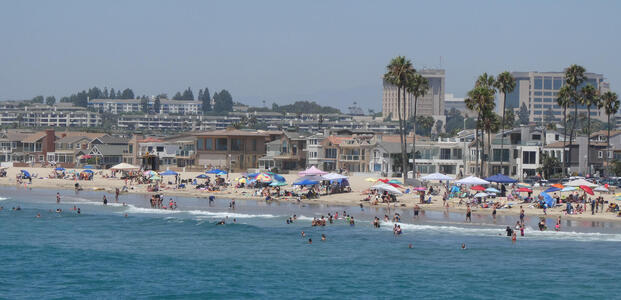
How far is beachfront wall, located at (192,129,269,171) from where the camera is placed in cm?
10675

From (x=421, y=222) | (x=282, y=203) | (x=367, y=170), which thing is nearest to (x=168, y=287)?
(x=421, y=222)

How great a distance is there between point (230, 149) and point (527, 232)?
60527mm

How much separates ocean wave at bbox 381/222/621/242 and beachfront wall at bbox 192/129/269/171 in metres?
53.7

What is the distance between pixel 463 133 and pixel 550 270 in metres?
63.0

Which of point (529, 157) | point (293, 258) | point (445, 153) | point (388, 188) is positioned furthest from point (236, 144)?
point (293, 258)

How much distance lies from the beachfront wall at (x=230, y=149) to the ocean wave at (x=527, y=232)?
5367 centimetres

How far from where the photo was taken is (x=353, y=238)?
5044cm

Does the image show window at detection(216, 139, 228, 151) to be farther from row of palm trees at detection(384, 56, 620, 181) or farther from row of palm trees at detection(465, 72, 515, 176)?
row of palm trees at detection(465, 72, 515, 176)

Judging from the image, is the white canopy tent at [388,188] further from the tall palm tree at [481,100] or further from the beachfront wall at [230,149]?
the beachfront wall at [230,149]

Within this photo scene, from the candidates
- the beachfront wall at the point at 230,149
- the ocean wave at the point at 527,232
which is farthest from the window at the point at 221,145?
the ocean wave at the point at 527,232

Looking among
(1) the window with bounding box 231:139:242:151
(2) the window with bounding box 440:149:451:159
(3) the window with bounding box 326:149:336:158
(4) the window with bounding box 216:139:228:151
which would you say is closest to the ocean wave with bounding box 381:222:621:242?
(2) the window with bounding box 440:149:451:159

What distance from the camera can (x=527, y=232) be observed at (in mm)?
51719

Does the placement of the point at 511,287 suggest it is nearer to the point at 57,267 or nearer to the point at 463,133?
the point at 57,267

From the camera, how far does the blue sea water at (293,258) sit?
38.1 meters
